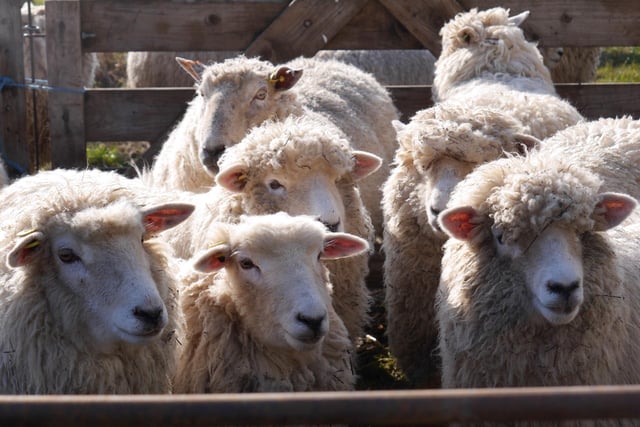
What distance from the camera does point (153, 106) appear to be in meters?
6.19

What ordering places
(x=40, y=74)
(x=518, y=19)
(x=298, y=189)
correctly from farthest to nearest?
(x=40, y=74), (x=518, y=19), (x=298, y=189)

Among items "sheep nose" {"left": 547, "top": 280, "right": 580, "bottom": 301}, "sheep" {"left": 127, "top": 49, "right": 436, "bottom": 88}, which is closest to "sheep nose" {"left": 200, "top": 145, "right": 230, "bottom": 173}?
"sheep nose" {"left": 547, "top": 280, "right": 580, "bottom": 301}

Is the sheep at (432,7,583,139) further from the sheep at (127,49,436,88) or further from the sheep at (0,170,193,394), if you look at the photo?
the sheep at (0,170,193,394)

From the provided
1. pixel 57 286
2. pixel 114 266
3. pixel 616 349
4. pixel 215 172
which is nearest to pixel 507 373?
pixel 616 349

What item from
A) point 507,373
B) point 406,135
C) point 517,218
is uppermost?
point 406,135

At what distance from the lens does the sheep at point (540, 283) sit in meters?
3.18

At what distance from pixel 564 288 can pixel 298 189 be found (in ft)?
5.31

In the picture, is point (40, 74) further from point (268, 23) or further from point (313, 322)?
point (313, 322)

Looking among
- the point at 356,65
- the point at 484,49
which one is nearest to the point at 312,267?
the point at 484,49

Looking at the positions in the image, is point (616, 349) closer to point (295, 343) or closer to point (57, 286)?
point (295, 343)

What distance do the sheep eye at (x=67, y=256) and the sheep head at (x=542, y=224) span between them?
1397 millimetres

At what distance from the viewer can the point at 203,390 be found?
3.57 m

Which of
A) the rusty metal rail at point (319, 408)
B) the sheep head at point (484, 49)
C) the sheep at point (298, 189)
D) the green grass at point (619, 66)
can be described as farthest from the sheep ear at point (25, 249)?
the green grass at point (619, 66)

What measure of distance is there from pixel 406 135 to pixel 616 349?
171 centimetres
